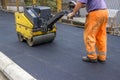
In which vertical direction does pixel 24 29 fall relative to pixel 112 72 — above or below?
above

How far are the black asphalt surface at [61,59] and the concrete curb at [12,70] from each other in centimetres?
15

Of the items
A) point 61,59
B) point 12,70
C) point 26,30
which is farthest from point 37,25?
point 12,70

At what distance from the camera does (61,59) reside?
426cm

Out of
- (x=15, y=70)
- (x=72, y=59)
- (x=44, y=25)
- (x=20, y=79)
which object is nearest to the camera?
(x=20, y=79)

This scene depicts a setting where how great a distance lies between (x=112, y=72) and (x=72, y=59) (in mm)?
881

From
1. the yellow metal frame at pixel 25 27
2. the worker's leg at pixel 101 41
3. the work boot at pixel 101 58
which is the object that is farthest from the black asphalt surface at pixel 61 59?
the yellow metal frame at pixel 25 27

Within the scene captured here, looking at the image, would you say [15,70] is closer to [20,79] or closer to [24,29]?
[20,79]

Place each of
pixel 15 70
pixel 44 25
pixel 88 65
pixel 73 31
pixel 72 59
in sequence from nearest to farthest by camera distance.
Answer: pixel 15 70 → pixel 88 65 → pixel 72 59 → pixel 44 25 → pixel 73 31

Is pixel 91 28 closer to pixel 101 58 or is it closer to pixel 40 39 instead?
pixel 101 58

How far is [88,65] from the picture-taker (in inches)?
154

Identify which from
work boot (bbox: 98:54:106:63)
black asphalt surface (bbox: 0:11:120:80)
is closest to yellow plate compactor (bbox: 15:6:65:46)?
black asphalt surface (bbox: 0:11:120:80)

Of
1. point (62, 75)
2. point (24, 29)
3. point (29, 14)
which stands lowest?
point (62, 75)

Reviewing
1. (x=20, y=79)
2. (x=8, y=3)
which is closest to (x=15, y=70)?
(x=20, y=79)

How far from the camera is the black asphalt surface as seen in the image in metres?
3.55
